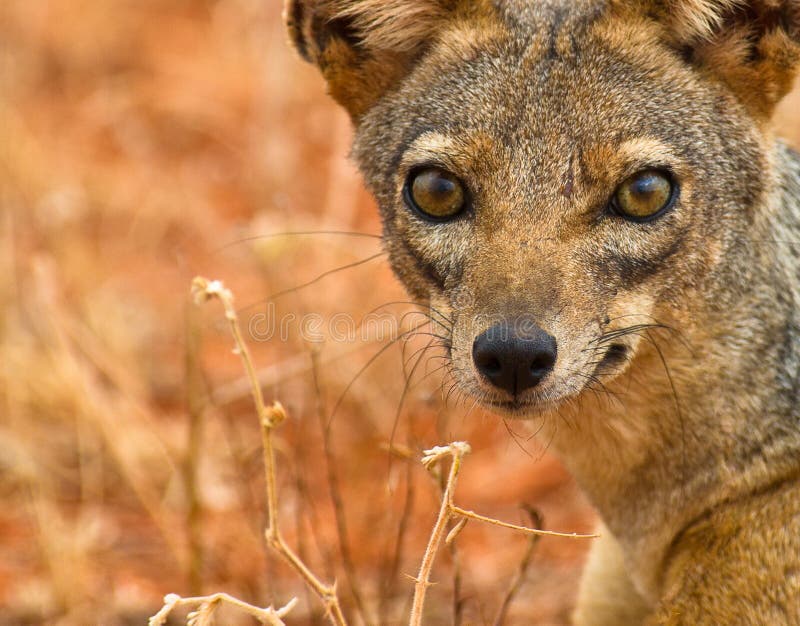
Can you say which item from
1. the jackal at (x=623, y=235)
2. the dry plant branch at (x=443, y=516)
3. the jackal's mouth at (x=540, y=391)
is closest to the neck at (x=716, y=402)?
the jackal at (x=623, y=235)

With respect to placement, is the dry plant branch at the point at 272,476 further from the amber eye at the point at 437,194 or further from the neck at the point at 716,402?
the neck at the point at 716,402

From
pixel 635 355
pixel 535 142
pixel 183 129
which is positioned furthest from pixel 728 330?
pixel 183 129

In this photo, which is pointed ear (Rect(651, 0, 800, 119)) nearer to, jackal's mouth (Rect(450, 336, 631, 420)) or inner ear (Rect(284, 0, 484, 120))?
inner ear (Rect(284, 0, 484, 120))

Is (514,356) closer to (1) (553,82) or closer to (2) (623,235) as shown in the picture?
(2) (623,235)

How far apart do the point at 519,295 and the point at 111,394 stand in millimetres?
3958

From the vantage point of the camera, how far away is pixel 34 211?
811cm

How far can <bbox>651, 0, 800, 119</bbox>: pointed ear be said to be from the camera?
12.6 ft

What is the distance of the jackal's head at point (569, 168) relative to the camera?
3502 mm

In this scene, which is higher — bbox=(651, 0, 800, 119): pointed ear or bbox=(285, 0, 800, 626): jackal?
bbox=(651, 0, 800, 119): pointed ear

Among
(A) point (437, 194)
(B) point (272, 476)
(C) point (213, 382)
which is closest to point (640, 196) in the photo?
(A) point (437, 194)

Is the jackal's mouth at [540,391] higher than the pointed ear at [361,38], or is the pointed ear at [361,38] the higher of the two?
the pointed ear at [361,38]

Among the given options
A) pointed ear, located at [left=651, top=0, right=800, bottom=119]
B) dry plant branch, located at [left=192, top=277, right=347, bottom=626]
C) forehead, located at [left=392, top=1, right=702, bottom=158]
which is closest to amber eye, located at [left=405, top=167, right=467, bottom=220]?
forehead, located at [left=392, top=1, right=702, bottom=158]

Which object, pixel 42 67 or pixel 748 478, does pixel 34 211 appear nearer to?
pixel 42 67

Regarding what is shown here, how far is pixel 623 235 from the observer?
367cm
